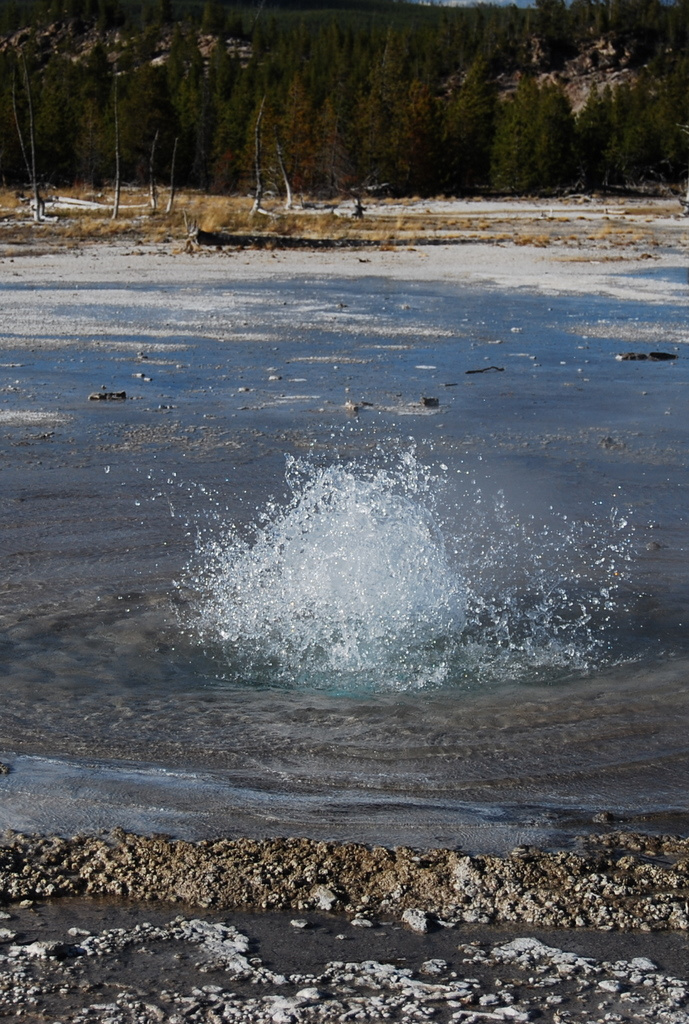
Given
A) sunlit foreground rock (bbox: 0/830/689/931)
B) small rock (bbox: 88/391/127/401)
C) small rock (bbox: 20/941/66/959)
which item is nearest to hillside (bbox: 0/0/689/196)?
small rock (bbox: 88/391/127/401)

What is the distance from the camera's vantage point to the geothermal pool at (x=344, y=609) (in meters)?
4.66

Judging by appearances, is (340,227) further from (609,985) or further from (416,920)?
(609,985)

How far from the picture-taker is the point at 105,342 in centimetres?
1622

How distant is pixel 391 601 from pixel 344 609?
0.83 ft

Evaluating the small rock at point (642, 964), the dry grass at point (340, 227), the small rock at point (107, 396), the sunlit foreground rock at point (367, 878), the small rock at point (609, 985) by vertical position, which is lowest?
the sunlit foreground rock at point (367, 878)

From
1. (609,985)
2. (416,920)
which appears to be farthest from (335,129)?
(609,985)

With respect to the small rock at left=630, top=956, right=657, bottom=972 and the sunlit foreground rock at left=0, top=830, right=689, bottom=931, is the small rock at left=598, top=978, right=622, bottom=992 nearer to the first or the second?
the small rock at left=630, top=956, right=657, bottom=972

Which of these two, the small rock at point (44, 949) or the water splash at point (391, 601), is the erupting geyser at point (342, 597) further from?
the small rock at point (44, 949)

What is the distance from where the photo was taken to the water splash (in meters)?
6.05

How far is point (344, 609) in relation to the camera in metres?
6.55

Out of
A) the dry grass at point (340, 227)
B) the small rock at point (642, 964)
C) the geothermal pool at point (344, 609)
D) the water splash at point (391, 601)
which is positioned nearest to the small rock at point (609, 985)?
the small rock at point (642, 964)

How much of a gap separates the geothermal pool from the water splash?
2 cm

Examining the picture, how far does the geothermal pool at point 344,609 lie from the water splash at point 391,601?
17mm

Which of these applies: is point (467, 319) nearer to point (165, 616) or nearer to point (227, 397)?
point (227, 397)
